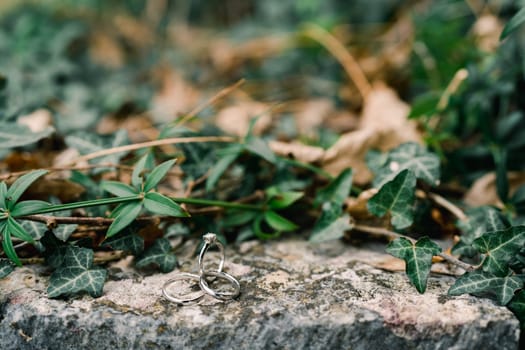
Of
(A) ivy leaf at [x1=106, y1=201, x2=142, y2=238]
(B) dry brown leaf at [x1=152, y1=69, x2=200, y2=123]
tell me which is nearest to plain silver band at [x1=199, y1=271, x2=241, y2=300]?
(A) ivy leaf at [x1=106, y1=201, x2=142, y2=238]

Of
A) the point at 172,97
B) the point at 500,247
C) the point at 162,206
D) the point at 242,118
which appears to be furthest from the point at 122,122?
the point at 500,247

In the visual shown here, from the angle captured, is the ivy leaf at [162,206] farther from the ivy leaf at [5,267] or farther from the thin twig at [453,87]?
the thin twig at [453,87]

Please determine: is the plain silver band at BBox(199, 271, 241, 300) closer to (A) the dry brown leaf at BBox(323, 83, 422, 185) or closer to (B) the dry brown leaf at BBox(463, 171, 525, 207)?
(A) the dry brown leaf at BBox(323, 83, 422, 185)

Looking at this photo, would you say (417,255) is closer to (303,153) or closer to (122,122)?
(303,153)

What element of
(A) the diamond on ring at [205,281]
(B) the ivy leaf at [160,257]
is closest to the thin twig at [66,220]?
(B) the ivy leaf at [160,257]

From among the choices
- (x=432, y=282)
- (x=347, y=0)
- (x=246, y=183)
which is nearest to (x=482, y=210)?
(x=432, y=282)
